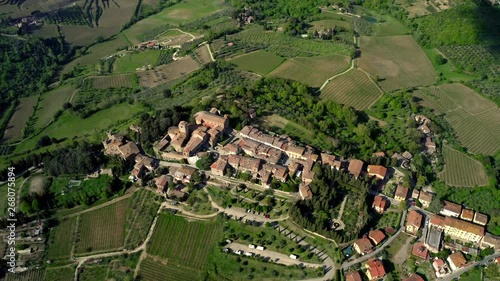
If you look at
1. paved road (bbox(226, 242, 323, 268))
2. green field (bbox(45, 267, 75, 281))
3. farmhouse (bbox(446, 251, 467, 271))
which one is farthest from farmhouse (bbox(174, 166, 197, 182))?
farmhouse (bbox(446, 251, 467, 271))

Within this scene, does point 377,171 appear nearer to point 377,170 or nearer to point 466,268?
point 377,170

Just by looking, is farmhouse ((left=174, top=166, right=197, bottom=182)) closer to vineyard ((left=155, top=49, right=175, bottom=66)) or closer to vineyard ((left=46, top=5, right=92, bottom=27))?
vineyard ((left=155, top=49, right=175, bottom=66))

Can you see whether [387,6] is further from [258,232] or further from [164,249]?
[164,249]

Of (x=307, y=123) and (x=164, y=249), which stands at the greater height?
(x=307, y=123)

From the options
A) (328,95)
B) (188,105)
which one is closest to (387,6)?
(328,95)

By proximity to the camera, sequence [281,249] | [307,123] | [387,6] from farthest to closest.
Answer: [387,6]
[307,123]
[281,249]

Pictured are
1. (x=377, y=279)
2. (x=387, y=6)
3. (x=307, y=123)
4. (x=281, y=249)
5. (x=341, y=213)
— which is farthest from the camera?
(x=387, y=6)

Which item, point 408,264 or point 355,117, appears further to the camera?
point 355,117
